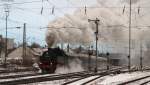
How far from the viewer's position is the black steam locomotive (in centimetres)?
5059

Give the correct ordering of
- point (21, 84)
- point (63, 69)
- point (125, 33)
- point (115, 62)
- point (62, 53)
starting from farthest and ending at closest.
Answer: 1. point (115, 62)
2. point (125, 33)
3. point (63, 69)
4. point (62, 53)
5. point (21, 84)

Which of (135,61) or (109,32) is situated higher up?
(109,32)

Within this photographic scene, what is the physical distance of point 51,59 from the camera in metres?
50.8

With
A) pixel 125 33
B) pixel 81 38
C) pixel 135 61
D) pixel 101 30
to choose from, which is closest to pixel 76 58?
pixel 81 38

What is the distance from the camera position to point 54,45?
54.0 meters

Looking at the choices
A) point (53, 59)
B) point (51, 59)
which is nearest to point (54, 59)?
point (53, 59)

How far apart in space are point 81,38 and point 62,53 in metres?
14.0

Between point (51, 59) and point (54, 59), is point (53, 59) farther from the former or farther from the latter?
point (51, 59)

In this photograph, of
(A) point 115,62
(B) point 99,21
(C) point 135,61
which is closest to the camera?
(B) point 99,21

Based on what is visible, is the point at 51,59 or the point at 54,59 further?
the point at 54,59

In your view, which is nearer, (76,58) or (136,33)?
(76,58)

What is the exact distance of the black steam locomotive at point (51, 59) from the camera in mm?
50594

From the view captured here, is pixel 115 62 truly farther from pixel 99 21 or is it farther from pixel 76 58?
pixel 76 58

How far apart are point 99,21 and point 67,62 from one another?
18.6 metres
